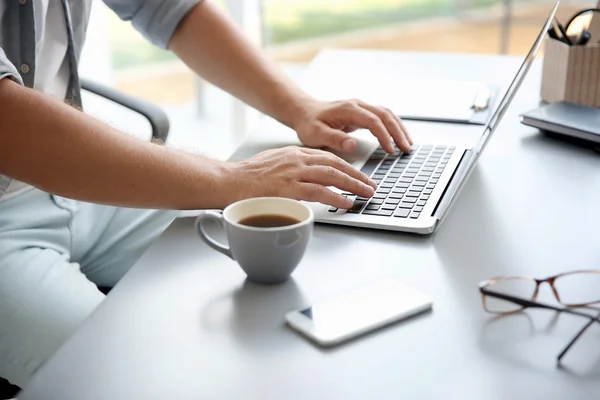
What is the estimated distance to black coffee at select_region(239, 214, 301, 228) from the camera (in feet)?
3.09

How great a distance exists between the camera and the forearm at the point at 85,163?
1.06 metres

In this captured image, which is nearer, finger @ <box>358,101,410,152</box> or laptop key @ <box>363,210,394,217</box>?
laptop key @ <box>363,210,394,217</box>

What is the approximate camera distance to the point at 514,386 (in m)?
0.73

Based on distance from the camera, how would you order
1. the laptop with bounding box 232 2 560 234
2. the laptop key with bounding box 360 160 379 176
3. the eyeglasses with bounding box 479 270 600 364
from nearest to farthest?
the eyeglasses with bounding box 479 270 600 364, the laptop with bounding box 232 2 560 234, the laptop key with bounding box 360 160 379 176

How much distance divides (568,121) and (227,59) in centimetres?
62

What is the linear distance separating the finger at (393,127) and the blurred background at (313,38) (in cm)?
196

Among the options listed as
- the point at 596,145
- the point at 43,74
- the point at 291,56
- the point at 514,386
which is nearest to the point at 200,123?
the point at 291,56

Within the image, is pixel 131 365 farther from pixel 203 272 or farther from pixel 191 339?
pixel 203 272

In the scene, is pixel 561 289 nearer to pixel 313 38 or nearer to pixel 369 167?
pixel 369 167

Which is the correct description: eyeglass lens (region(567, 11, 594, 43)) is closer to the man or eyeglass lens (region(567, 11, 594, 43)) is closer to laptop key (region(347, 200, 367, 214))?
the man

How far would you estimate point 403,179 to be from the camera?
1180 millimetres

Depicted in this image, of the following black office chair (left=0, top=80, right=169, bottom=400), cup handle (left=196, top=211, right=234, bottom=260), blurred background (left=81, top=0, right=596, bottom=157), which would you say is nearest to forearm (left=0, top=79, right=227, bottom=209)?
cup handle (left=196, top=211, right=234, bottom=260)

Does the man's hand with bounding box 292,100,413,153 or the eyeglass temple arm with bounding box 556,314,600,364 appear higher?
the eyeglass temple arm with bounding box 556,314,600,364

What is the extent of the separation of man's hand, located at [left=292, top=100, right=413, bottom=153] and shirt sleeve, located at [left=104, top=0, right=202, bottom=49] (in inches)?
13.8
